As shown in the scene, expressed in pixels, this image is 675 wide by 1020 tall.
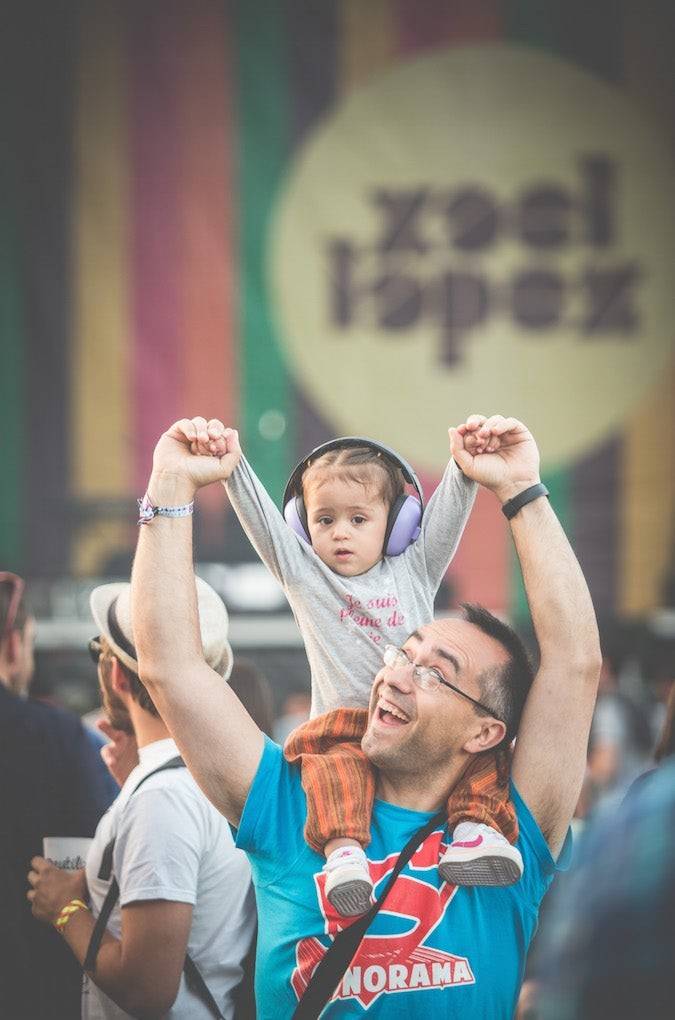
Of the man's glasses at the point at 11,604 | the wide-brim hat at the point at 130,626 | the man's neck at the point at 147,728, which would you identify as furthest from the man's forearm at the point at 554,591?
the man's glasses at the point at 11,604

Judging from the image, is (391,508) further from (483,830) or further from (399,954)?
(399,954)

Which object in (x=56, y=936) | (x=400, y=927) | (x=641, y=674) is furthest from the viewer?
(x=641, y=674)

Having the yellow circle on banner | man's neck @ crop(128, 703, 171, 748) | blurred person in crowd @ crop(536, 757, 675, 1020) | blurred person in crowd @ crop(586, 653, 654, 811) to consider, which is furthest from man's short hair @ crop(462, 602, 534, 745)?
the yellow circle on banner

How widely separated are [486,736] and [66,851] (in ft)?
3.80

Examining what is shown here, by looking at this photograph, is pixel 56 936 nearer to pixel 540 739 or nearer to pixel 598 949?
pixel 540 739

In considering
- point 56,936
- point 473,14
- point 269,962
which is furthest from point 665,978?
point 473,14

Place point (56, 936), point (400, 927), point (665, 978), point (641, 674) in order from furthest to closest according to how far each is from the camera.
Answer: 1. point (641, 674)
2. point (56, 936)
3. point (400, 927)
4. point (665, 978)

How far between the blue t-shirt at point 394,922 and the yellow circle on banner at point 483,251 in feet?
21.5

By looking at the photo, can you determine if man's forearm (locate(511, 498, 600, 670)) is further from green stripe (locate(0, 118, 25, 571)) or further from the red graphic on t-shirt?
green stripe (locate(0, 118, 25, 571))

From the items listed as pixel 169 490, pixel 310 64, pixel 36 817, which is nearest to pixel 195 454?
pixel 169 490

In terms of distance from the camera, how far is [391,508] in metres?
2.78

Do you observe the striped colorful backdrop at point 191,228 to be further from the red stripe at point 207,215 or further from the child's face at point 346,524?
the child's face at point 346,524

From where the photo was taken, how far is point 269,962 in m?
2.08

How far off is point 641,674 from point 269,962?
6327mm
